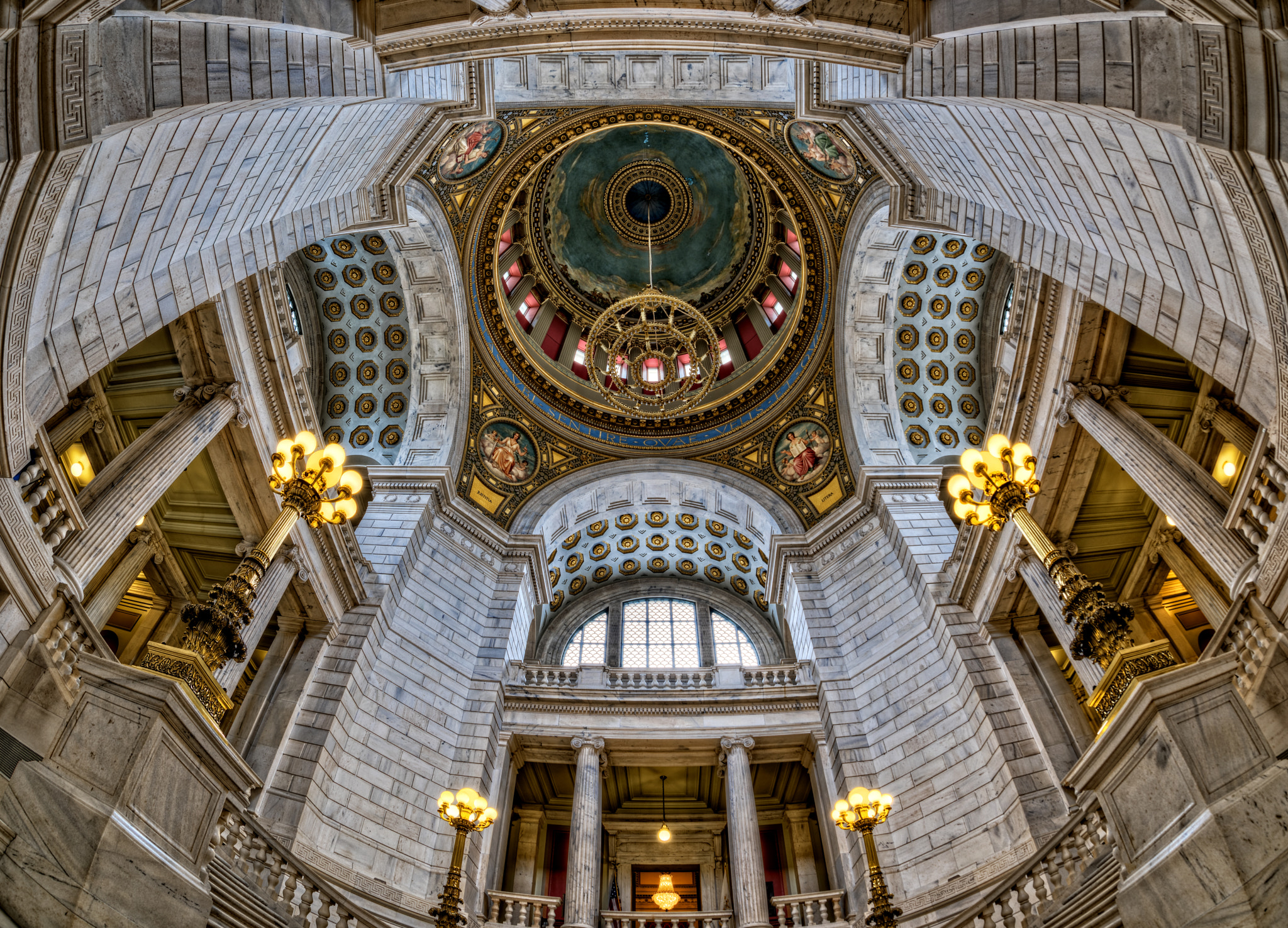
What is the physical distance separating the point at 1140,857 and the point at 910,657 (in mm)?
7942

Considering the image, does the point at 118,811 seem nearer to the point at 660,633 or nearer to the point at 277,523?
the point at 277,523

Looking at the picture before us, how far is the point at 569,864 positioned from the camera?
42.8 feet

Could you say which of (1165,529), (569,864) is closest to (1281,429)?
(1165,529)

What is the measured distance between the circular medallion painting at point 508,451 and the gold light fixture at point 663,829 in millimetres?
7924

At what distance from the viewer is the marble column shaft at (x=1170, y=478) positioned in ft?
27.5

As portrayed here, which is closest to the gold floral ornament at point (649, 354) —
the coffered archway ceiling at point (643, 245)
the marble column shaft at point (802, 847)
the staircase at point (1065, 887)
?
the coffered archway ceiling at point (643, 245)

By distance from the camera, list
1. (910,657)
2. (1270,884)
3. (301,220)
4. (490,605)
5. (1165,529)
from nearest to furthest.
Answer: (1270,884)
(301,220)
(1165,529)
(910,657)
(490,605)

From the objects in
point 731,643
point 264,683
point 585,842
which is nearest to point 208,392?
point 264,683

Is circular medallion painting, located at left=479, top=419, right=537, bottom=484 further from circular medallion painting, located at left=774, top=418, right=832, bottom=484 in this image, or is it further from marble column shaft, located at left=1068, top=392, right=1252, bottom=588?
marble column shaft, located at left=1068, top=392, right=1252, bottom=588

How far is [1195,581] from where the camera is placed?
12234mm

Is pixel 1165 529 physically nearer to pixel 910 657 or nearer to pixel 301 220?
pixel 910 657

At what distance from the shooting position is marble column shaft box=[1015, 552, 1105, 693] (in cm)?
1111

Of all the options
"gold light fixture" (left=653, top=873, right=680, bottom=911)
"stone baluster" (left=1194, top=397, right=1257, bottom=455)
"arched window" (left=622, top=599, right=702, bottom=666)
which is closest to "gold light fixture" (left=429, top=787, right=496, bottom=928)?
"gold light fixture" (left=653, top=873, right=680, bottom=911)

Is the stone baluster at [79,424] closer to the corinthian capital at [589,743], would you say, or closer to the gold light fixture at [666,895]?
the corinthian capital at [589,743]
